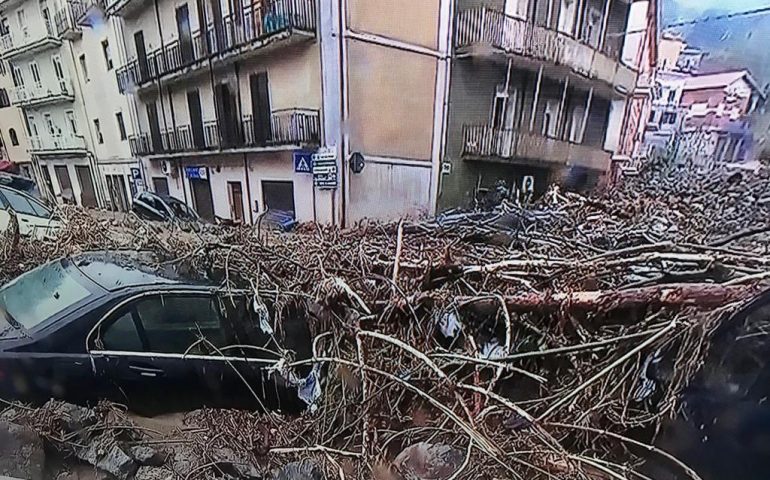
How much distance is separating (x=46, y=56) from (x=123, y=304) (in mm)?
764

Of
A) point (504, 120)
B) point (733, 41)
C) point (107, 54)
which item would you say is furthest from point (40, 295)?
point (733, 41)

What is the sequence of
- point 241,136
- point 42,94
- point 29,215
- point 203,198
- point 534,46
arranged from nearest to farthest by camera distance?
point 534,46
point 241,136
point 203,198
point 42,94
point 29,215

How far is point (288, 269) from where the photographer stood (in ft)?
3.55

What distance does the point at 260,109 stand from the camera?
3.18 feet

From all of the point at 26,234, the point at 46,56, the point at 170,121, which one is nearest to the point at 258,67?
the point at 170,121

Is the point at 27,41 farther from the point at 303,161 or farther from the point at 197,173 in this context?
the point at 303,161

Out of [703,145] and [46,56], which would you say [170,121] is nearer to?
[46,56]

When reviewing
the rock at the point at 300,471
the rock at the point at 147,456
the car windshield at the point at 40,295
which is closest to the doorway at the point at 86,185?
the car windshield at the point at 40,295

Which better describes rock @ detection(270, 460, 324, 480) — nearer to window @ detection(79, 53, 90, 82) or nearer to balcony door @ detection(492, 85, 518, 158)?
balcony door @ detection(492, 85, 518, 158)

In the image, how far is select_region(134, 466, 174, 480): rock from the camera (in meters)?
1.06

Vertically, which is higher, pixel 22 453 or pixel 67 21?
pixel 67 21

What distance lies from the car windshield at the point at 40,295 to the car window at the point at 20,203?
21cm

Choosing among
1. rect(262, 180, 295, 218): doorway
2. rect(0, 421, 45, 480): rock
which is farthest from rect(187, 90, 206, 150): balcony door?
rect(0, 421, 45, 480): rock

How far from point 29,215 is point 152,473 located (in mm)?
945
